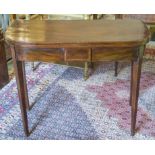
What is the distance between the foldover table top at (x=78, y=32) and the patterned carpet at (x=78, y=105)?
62 cm

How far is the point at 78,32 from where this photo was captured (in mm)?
1447

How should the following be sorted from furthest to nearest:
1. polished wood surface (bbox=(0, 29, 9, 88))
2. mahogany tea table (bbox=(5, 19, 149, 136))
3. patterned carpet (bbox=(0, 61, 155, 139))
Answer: polished wood surface (bbox=(0, 29, 9, 88)), patterned carpet (bbox=(0, 61, 155, 139)), mahogany tea table (bbox=(5, 19, 149, 136))

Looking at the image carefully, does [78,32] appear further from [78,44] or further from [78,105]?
[78,105]

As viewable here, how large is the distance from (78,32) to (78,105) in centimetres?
67

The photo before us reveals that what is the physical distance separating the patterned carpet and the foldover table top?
62 cm

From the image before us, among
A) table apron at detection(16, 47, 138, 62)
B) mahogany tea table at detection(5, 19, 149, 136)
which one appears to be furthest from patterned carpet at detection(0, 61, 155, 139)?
table apron at detection(16, 47, 138, 62)

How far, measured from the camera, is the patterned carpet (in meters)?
1.70

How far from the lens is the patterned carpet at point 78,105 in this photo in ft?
5.58

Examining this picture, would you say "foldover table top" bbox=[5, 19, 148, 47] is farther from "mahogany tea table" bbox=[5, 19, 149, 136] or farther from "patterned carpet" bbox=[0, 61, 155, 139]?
"patterned carpet" bbox=[0, 61, 155, 139]
